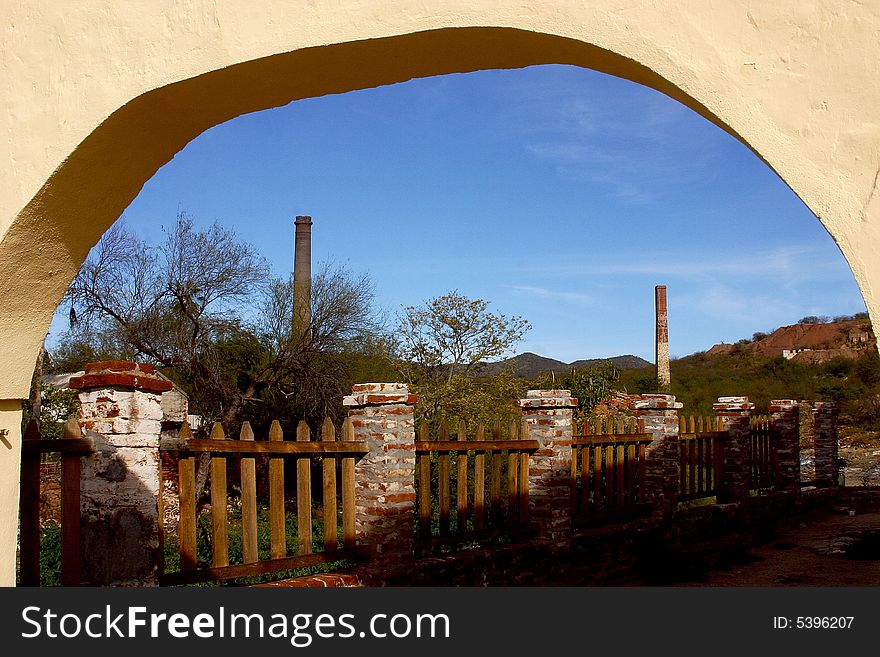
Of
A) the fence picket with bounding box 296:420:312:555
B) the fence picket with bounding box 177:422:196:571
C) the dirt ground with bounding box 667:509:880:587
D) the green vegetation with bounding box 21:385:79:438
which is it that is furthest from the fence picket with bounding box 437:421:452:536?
the green vegetation with bounding box 21:385:79:438

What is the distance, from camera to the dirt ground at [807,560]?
8055 mm

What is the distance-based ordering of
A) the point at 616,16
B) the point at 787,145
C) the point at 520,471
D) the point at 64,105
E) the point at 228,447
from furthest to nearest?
the point at 520,471
the point at 228,447
the point at 64,105
the point at 616,16
the point at 787,145

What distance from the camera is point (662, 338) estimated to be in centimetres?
3180

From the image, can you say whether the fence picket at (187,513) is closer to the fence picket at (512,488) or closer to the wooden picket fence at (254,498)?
the wooden picket fence at (254,498)

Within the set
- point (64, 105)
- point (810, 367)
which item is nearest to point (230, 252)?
point (64, 105)

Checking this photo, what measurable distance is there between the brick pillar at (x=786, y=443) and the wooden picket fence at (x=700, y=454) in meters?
2.00

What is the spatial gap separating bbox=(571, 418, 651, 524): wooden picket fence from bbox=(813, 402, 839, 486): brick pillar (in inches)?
270

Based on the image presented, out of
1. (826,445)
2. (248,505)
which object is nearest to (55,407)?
(248,505)

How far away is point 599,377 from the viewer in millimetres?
19797

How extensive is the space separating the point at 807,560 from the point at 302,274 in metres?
15.1

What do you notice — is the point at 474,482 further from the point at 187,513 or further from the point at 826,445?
the point at 826,445

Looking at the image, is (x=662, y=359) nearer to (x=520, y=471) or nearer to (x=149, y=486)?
(x=520, y=471)

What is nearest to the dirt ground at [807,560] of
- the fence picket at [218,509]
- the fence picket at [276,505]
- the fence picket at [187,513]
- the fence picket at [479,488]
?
the fence picket at [479,488]

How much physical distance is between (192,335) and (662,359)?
798 inches
